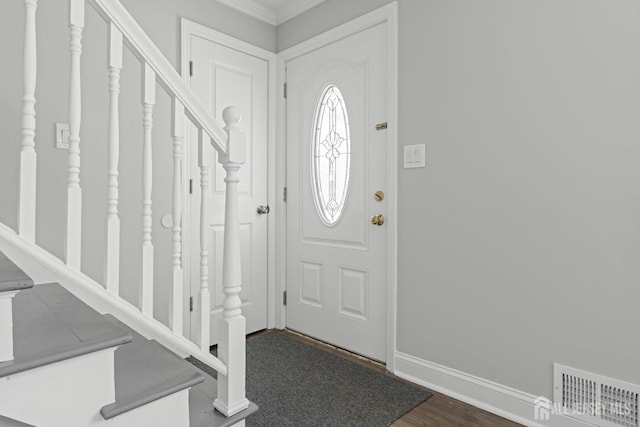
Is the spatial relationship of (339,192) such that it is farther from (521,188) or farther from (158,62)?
(158,62)

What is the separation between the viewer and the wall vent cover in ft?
4.87

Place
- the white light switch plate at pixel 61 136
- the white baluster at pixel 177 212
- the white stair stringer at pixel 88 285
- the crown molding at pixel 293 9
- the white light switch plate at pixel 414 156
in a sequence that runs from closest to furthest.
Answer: the white stair stringer at pixel 88 285 → the white baluster at pixel 177 212 → the white light switch plate at pixel 61 136 → the white light switch plate at pixel 414 156 → the crown molding at pixel 293 9

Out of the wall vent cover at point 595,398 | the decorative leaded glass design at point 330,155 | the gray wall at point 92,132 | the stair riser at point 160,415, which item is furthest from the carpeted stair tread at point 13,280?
the wall vent cover at point 595,398

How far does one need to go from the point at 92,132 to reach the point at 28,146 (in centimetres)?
115

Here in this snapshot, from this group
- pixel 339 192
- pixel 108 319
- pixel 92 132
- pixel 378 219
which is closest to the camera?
pixel 108 319

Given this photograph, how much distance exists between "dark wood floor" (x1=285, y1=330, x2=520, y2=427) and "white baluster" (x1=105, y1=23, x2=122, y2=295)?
4.39 feet

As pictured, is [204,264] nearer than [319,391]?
Yes

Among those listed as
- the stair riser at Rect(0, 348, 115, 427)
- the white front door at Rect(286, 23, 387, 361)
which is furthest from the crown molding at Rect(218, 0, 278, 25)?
the stair riser at Rect(0, 348, 115, 427)

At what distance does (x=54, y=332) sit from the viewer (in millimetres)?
1080

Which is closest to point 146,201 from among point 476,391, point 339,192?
point 339,192

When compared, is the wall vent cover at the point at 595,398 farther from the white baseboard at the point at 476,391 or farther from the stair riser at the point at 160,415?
the stair riser at the point at 160,415

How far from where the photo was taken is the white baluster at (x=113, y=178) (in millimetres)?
1139

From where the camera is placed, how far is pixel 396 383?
82.0 inches

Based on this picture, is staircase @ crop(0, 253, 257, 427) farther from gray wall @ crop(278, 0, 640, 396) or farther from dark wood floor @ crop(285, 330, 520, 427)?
gray wall @ crop(278, 0, 640, 396)
